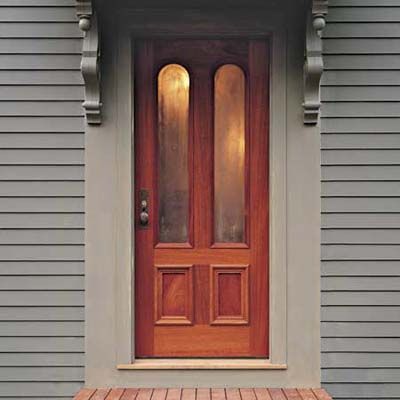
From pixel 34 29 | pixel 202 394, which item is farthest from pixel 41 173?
pixel 202 394

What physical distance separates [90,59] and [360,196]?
6.11 feet

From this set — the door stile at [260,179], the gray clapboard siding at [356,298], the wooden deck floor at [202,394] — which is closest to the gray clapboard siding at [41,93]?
the door stile at [260,179]

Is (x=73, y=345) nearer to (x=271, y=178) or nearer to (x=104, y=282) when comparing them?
(x=104, y=282)

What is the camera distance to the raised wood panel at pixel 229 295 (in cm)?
420

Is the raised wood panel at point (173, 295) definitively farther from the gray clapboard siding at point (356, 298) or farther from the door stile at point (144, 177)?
the gray clapboard siding at point (356, 298)

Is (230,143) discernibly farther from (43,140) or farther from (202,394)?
(202,394)

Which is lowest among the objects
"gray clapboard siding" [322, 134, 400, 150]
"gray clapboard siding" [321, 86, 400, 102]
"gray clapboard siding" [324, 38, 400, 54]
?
"gray clapboard siding" [322, 134, 400, 150]

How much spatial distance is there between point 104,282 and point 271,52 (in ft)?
5.87

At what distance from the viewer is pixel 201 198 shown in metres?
4.21

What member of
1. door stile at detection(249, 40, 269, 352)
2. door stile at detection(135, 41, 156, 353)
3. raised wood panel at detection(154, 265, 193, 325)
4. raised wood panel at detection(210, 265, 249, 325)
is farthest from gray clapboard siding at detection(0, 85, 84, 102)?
raised wood panel at detection(210, 265, 249, 325)

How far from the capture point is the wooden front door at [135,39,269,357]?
419cm

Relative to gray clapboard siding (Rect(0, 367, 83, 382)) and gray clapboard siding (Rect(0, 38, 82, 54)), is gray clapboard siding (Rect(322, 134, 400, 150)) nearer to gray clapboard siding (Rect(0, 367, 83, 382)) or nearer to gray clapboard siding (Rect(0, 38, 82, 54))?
gray clapboard siding (Rect(0, 38, 82, 54))

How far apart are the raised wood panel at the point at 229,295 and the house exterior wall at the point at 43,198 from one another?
842 millimetres

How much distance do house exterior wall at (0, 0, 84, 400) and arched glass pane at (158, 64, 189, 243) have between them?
0.51m
